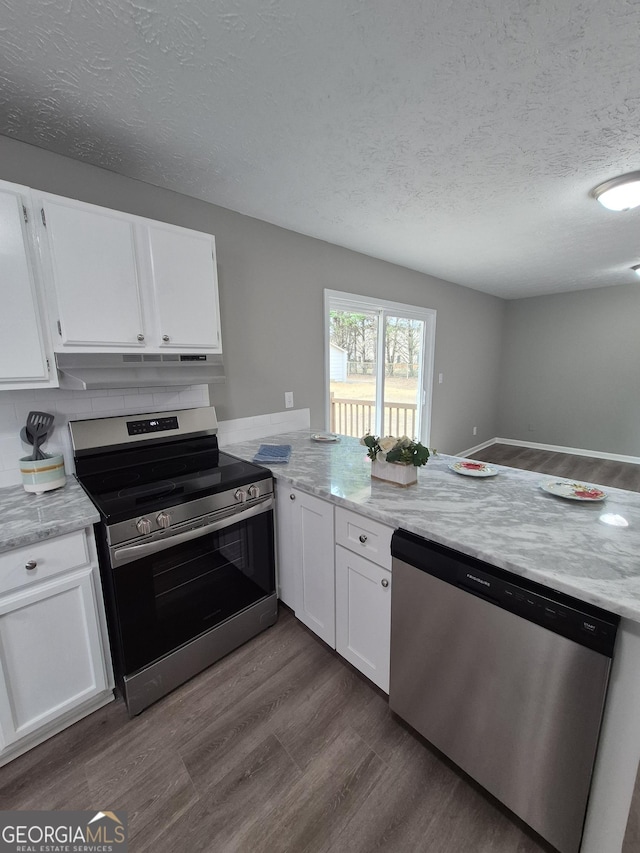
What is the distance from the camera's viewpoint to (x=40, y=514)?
4.41ft

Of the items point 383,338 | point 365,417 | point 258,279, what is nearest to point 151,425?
point 258,279

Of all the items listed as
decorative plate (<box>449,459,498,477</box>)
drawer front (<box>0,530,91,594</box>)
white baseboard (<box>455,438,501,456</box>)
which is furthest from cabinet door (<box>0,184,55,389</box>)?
white baseboard (<box>455,438,501,456</box>)

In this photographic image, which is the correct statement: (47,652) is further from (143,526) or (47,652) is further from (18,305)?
(18,305)

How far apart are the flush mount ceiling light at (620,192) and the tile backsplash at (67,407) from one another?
2612 millimetres

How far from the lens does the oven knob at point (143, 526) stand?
1367 mm

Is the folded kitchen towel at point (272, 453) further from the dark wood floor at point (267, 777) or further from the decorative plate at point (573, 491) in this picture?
the decorative plate at point (573, 491)

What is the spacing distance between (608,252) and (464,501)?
3.38 m

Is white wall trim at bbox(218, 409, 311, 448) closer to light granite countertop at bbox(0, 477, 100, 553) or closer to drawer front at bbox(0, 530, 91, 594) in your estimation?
light granite countertop at bbox(0, 477, 100, 553)

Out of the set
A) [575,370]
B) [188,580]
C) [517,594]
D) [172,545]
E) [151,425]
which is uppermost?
[575,370]

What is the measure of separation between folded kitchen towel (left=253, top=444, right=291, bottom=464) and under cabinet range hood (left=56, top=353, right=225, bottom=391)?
0.50 metres

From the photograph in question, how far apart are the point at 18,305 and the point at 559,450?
653cm

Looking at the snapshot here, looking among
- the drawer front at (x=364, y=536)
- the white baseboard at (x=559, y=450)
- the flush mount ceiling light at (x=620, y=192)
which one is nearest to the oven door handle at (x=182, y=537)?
the drawer front at (x=364, y=536)

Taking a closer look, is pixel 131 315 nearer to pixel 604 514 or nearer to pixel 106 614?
pixel 106 614

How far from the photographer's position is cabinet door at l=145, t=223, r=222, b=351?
5.47 ft
